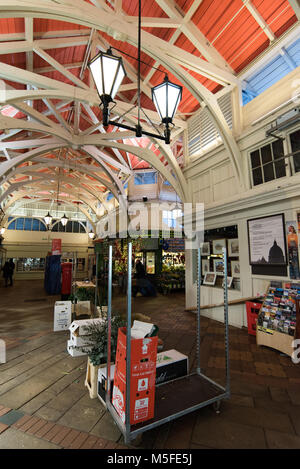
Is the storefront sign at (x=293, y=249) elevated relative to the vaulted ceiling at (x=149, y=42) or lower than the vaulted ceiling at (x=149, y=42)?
lower

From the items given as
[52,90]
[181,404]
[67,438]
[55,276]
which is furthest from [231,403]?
[55,276]

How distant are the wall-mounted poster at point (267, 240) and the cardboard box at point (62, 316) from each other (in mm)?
5145

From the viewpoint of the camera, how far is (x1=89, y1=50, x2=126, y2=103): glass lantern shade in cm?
283

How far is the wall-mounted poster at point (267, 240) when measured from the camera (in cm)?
510

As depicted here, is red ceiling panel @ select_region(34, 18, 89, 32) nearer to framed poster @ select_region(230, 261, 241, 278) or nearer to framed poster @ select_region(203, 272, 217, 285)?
framed poster @ select_region(230, 261, 241, 278)

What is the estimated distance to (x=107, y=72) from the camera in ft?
9.41

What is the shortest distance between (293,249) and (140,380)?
4444mm

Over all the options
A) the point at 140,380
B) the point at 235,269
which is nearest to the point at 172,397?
the point at 140,380

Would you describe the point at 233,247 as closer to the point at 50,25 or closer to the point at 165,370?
the point at 165,370

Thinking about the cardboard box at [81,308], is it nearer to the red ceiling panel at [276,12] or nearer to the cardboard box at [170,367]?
the cardboard box at [170,367]

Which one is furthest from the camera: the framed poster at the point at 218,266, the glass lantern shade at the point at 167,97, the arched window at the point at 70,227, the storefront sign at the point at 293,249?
the arched window at the point at 70,227

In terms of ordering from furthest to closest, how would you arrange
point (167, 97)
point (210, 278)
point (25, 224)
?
point (25, 224), point (210, 278), point (167, 97)

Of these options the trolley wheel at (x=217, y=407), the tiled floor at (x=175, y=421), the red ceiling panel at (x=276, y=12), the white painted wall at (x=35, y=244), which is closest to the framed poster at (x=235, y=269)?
the tiled floor at (x=175, y=421)

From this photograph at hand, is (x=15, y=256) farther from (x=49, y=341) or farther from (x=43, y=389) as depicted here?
(x=43, y=389)
